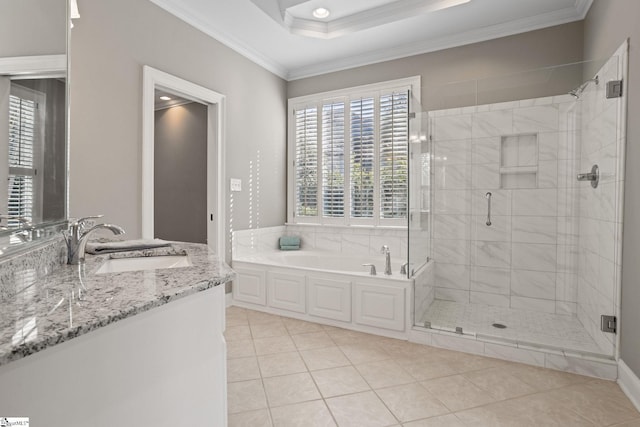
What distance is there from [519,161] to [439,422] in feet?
8.21

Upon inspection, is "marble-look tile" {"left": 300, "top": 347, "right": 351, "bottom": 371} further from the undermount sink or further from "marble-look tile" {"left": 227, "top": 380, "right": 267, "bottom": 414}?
the undermount sink

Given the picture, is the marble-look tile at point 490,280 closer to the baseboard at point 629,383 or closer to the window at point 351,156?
the window at point 351,156

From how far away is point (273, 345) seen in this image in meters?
2.69

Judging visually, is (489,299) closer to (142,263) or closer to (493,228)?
(493,228)

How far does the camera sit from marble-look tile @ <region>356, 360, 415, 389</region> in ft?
Result: 6.97

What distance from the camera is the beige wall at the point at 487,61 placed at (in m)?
3.19

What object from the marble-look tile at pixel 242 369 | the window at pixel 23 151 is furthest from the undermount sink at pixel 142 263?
the marble-look tile at pixel 242 369

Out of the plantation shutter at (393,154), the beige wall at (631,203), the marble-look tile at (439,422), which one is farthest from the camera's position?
the plantation shutter at (393,154)

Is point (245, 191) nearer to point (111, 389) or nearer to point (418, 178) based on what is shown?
point (418, 178)

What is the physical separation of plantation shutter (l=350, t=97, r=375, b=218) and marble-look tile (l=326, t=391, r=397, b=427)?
2384 millimetres

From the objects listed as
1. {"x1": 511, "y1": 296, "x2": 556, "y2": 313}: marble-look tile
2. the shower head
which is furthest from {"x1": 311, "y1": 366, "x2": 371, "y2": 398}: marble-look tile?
the shower head

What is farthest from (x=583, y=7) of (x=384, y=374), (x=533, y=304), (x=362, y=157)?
(x=384, y=374)

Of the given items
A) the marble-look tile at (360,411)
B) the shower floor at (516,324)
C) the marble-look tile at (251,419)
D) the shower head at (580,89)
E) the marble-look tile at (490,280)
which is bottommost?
the marble-look tile at (251,419)

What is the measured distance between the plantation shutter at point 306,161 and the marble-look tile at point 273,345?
6.36ft
